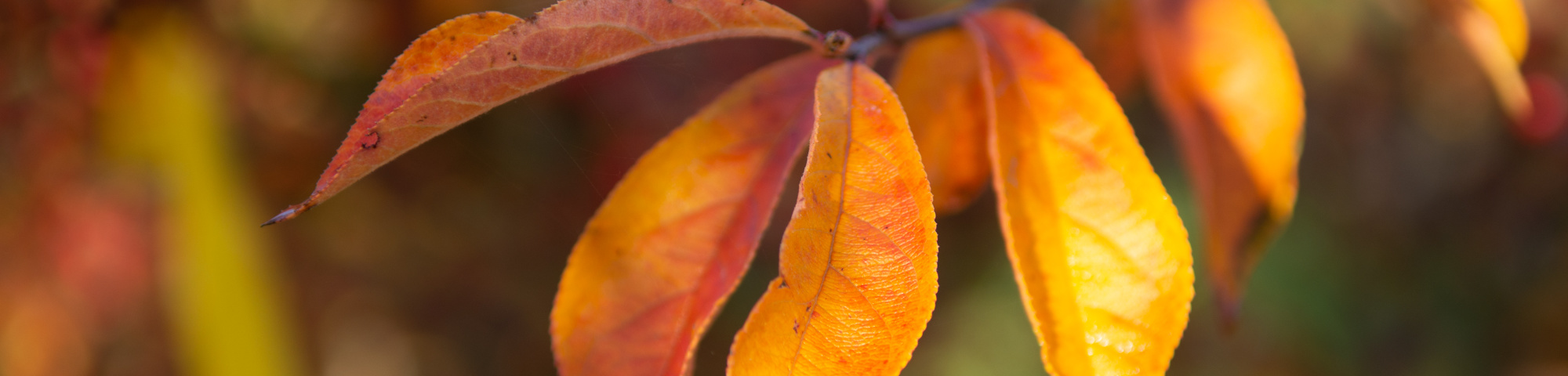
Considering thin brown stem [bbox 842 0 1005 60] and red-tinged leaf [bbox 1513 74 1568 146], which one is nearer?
thin brown stem [bbox 842 0 1005 60]

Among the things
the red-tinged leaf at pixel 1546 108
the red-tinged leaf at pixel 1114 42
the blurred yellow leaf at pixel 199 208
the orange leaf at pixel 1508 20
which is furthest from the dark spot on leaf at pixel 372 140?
the red-tinged leaf at pixel 1546 108

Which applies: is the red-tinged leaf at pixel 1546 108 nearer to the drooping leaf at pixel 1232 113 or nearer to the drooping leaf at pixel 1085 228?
the drooping leaf at pixel 1232 113

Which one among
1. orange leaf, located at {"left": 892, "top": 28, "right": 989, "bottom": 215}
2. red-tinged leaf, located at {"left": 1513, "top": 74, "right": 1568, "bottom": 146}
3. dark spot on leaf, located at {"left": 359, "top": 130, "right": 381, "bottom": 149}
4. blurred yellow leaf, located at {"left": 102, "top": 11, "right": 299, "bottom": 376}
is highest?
dark spot on leaf, located at {"left": 359, "top": 130, "right": 381, "bottom": 149}

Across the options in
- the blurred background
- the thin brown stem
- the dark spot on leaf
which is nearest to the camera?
the dark spot on leaf

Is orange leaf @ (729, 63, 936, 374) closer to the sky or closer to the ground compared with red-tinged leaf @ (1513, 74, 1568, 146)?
closer to the sky

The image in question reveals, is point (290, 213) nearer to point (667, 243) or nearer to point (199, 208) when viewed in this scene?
point (667, 243)

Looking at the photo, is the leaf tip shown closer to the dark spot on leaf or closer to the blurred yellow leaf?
the dark spot on leaf

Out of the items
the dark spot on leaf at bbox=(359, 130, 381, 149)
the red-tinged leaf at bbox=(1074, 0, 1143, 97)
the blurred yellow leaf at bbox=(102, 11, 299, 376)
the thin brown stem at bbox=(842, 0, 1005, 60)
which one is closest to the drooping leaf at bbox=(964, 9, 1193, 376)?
the thin brown stem at bbox=(842, 0, 1005, 60)
